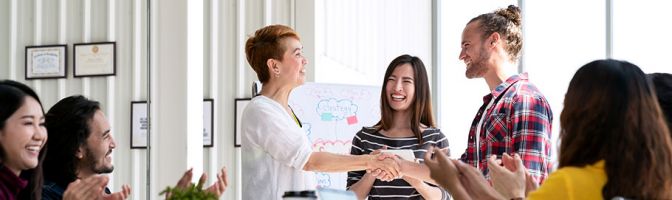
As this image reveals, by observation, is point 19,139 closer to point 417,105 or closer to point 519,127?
point 519,127

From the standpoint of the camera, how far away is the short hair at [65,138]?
3191 mm

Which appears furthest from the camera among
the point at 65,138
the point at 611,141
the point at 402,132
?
the point at 402,132

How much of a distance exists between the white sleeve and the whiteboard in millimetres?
2508

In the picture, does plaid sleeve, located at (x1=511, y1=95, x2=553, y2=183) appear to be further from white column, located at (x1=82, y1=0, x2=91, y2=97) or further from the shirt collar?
white column, located at (x1=82, y1=0, x2=91, y2=97)

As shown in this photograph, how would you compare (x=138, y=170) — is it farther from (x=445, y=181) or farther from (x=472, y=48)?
(x=445, y=181)

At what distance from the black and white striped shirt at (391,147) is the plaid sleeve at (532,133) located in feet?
1.86

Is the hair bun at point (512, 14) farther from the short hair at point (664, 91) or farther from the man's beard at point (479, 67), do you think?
the short hair at point (664, 91)

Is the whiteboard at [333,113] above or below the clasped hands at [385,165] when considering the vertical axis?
above

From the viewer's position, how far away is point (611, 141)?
7.36 feet

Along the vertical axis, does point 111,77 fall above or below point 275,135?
above

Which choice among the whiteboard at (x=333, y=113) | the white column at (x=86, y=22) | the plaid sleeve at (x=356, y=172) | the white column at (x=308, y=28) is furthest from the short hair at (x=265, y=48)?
the white column at (x=308, y=28)

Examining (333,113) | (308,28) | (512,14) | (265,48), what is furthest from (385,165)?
(308,28)

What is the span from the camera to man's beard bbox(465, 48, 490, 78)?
4027 millimetres

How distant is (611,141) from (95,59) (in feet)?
11.0
